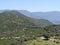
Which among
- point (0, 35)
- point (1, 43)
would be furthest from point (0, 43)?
point (0, 35)

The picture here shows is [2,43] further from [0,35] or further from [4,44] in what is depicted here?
[0,35]

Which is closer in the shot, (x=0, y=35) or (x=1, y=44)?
(x=1, y=44)

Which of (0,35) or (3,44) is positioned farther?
(0,35)

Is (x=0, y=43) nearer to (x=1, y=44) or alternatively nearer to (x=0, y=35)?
(x=1, y=44)

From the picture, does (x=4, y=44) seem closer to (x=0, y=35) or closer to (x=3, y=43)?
(x=3, y=43)

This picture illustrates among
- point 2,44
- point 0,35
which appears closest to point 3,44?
point 2,44

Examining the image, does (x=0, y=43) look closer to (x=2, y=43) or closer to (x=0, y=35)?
(x=2, y=43)

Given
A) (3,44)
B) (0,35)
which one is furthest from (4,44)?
(0,35)
